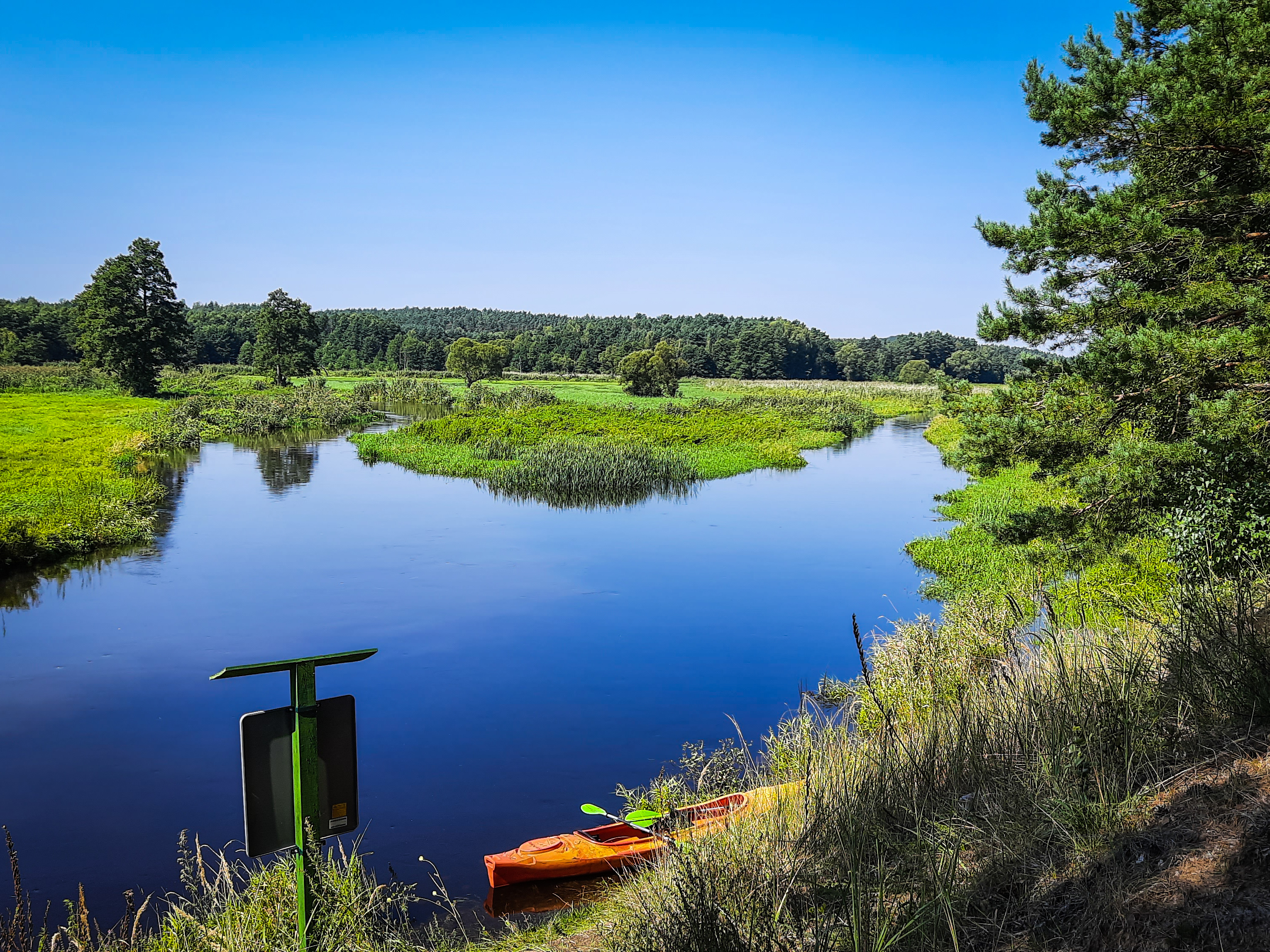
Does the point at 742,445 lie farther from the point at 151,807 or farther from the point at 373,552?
the point at 151,807

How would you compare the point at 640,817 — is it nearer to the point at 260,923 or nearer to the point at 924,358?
the point at 260,923

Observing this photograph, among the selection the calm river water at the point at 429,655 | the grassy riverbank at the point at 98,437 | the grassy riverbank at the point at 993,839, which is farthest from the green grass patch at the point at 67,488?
the grassy riverbank at the point at 993,839

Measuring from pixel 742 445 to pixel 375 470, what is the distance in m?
15.8

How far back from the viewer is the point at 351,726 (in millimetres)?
4059

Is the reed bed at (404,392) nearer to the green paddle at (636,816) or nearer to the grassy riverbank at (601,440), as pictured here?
the grassy riverbank at (601,440)

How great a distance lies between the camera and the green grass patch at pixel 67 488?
17.6 m

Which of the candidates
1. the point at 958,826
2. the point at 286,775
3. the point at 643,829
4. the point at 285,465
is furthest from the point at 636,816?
the point at 285,465

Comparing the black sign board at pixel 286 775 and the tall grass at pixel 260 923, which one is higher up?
the black sign board at pixel 286 775

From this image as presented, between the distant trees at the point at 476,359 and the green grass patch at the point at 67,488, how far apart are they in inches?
1582

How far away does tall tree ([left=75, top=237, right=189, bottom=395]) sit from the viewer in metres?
49.0

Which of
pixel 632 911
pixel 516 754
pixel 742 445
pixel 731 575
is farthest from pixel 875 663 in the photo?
pixel 742 445

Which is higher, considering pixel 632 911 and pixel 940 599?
pixel 632 911

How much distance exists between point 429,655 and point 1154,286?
434 inches

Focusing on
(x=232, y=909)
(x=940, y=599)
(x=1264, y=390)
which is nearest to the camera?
(x=232, y=909)
